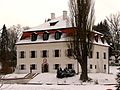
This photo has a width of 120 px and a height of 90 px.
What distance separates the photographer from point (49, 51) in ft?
177

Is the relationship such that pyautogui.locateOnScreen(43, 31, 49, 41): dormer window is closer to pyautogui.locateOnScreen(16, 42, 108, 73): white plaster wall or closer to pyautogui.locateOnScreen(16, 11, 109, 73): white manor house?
pyautogui.locateOnScreen(16, 11, 109, 73): white manor house

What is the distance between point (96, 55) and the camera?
2202 inches

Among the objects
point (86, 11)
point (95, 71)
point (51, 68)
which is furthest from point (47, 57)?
point (86, 11)

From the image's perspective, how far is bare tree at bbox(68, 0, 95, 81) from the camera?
40281mm

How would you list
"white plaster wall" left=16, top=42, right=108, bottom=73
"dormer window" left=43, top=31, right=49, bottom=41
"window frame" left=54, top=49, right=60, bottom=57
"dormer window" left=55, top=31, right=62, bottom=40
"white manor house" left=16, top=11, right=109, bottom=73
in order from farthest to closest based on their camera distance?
1. "dormer window" left=43, top=31, right=49, bottom=41
2. "window frame" left=54, top=49, right=60, bottom=57
3. "dormer window" left=55, top=31, right=62, bottom=40
4. "white manor house" left=16, top=11, right=109, bottom=73
5. "white plaster wall" left=16, top=42, right=108, bottom=73

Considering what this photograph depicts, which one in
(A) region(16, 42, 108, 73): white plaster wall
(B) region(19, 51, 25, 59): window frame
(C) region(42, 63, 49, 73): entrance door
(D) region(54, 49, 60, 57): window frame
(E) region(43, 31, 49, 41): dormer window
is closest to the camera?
(A) region(16, 42, 108, 73): white plaster wall

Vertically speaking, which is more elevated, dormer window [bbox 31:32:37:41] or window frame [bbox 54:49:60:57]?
dormer window [bbox 31:32:37:41]

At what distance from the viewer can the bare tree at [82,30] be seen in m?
40.3

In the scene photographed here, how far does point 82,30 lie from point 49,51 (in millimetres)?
14579

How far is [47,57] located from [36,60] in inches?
80.5

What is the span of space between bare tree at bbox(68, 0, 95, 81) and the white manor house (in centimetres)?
1074

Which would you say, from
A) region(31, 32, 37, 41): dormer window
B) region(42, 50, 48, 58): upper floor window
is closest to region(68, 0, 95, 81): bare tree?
region(42, 50, 48, 58): upper floor window

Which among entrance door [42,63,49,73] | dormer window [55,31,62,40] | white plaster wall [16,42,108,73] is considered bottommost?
entrance door [42,63,49,73]

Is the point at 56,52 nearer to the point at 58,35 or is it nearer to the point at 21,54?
the point at 58,35
